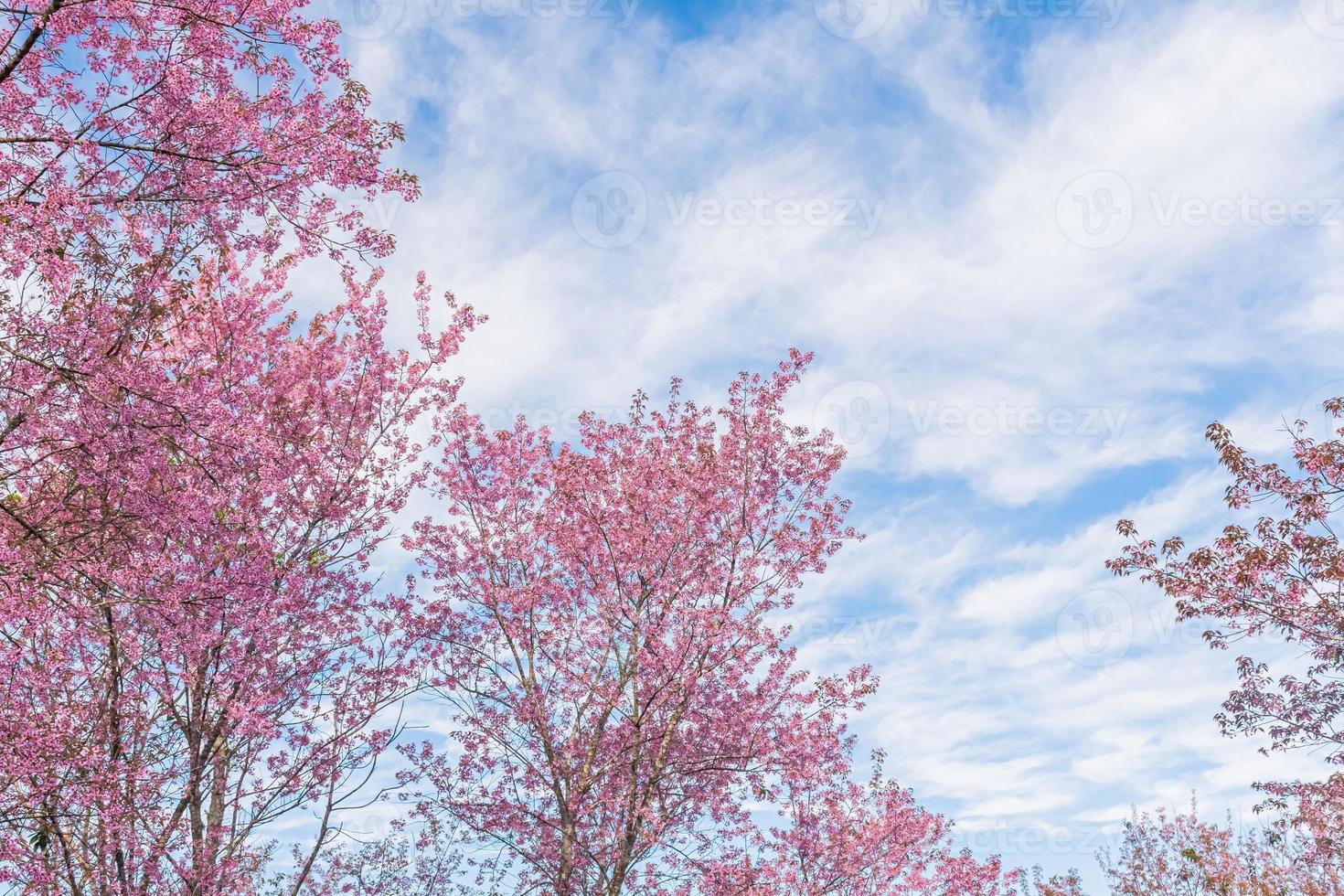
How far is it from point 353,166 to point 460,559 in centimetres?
714

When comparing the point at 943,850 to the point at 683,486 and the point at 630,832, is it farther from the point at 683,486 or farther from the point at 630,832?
the point at 683,486

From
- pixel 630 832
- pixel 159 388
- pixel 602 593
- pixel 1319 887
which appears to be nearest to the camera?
pixel 159 388

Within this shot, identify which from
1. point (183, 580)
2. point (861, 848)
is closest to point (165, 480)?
point (183, 580)

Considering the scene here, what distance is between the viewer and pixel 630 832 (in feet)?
37.7

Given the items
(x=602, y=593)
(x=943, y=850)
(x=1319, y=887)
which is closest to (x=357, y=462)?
(x=602, y=593)

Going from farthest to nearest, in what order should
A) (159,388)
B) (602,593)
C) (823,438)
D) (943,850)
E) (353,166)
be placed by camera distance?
(943,850)
(823,438)
(602,593)
(353,166)
(159,388)

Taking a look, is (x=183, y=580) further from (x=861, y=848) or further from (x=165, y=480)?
(x=861, y=848)

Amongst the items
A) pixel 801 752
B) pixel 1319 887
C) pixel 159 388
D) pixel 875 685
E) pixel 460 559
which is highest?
pixel 460 559

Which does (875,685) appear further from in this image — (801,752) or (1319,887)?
(1319,887)

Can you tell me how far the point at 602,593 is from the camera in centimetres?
1332

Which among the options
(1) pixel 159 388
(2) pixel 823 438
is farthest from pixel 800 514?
(1) pixel 159 388

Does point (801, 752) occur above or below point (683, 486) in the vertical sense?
below

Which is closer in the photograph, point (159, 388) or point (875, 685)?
point (159, 388)

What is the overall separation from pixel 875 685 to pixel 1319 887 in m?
13.4
